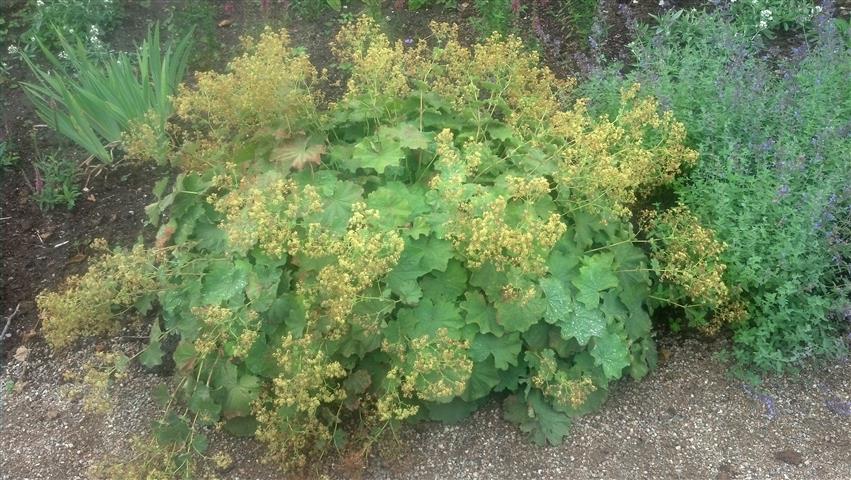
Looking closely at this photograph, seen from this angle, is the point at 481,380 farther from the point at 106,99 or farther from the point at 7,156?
the point at 7,156

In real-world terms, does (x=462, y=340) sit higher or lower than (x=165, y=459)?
higher

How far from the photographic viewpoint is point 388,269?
2.40 metres

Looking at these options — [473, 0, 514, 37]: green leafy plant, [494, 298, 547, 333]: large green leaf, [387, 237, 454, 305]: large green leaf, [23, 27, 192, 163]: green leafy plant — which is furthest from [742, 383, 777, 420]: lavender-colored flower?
[23, 27, 192, 163]: green leafy plant

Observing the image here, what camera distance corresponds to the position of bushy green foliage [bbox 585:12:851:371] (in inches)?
112

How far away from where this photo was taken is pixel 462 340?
2684 mm

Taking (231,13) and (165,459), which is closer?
(165,459)

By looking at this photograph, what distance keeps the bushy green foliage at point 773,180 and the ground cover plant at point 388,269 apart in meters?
0.18

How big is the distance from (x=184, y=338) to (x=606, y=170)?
63.1 inches

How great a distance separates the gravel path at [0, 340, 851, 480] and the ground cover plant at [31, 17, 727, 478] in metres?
0.11

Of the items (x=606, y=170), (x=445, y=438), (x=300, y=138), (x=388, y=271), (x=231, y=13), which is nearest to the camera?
(x=388, y=271)

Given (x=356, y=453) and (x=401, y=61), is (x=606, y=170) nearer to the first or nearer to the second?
(x=401, y=61)

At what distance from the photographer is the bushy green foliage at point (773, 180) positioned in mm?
2852

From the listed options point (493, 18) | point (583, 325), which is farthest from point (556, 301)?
point (493, 18)

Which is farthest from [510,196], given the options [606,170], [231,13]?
[231,13]
